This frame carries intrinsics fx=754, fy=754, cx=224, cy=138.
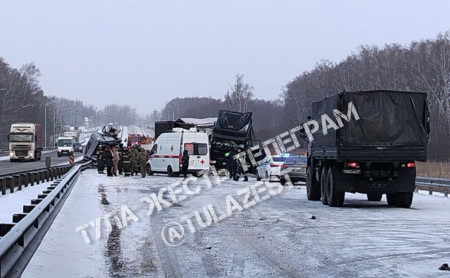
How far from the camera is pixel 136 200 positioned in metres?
21.0

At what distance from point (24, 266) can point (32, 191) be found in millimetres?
16906

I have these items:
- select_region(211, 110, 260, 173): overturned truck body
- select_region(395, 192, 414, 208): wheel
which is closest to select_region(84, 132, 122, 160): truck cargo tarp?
select_region(211, 110, 260, 173): overturned truck body

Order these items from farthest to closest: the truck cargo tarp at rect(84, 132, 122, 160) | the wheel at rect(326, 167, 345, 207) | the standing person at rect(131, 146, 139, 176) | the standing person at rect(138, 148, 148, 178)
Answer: the truck cargo tarp at rect(84, 132, 122, 160) < the standing person at rect(131, 146, 139, 176) < the standing person at rect(138, 148, 148, 178) < the wheel at rect(326, 167, 345, 207)

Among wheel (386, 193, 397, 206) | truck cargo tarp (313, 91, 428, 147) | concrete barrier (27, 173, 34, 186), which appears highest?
truck cargo tarp (313, 91, 428, 147)

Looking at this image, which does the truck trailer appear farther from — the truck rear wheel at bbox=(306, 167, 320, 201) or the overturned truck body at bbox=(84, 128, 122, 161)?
the overturned truck body at bbox=(84, 128, 122, 161)

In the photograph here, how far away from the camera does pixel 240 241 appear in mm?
11938

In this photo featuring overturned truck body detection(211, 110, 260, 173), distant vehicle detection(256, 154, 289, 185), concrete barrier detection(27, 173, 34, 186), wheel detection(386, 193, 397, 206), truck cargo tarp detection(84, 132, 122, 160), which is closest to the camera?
wheel detection(386, 193, 397, 206)

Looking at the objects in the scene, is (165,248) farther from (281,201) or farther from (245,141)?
(245,141)

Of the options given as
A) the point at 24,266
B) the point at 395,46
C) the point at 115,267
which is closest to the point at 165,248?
the point at 115,267

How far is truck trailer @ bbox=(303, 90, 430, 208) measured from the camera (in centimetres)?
1888

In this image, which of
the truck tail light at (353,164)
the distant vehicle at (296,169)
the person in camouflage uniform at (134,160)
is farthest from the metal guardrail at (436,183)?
Answer: the person in camouflage uniform at (134,160)

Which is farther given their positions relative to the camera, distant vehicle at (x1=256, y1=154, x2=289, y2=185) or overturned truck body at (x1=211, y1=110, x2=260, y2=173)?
overturned truck body at (x1=211, y1=110, x2=260, y2=173)

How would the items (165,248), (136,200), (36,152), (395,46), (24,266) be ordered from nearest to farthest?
1. (24,266)
2. (165,248)
3. (136,200)
4. (36,152)
5. (395,46)

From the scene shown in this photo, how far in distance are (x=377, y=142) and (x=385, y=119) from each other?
69 cm
